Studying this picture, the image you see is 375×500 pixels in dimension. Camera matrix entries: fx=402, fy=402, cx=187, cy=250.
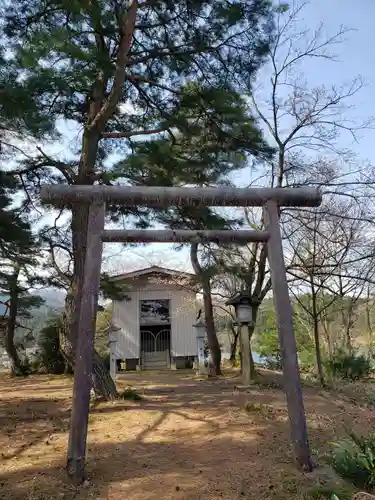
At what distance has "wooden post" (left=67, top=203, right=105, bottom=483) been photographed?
136 inches

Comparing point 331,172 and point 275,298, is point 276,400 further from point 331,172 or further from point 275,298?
point 331,172

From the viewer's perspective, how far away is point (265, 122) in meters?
9.74

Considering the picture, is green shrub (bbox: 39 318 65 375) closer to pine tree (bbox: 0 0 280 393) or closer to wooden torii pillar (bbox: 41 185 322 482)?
pine tree (bbox: 0 0 280 393)

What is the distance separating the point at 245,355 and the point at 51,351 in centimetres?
781

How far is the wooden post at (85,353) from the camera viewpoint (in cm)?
347

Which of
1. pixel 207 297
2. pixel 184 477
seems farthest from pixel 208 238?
pixel 207 297

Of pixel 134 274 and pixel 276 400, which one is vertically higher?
pixel 134 274

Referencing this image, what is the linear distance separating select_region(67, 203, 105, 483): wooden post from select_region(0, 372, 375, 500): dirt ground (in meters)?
0.22

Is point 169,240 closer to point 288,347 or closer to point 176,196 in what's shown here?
point 176,196

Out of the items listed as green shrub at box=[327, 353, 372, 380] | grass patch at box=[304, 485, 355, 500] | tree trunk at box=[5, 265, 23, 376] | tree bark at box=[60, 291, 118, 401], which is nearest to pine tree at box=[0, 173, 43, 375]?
tree trunk at box=[5, 265, 23, 376]

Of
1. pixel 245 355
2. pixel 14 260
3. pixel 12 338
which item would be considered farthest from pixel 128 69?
pixel 12 338

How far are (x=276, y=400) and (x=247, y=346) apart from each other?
2023 millimetres

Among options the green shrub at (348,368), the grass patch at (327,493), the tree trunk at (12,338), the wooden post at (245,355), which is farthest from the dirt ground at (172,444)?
the tree trunk at (12,338)

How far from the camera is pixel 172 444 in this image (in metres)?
4.49
